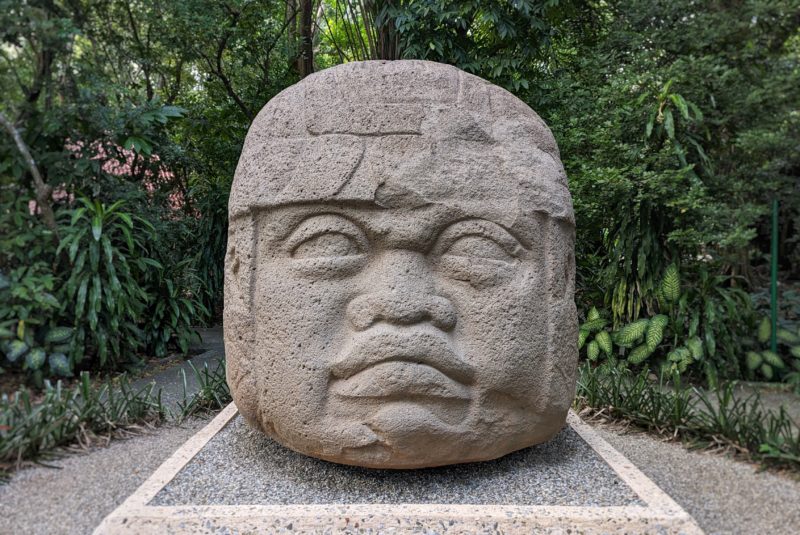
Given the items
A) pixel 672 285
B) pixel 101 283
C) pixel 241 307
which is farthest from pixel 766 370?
pixel 101 283

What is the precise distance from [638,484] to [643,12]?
12.8 ft

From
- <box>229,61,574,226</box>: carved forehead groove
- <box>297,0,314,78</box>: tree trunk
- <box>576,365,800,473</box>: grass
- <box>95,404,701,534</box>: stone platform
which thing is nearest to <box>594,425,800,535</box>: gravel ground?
<box>576,365,800,473</box>: grass

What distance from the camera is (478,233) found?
2322 millimetres

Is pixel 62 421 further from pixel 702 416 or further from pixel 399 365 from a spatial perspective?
pixel 702 416

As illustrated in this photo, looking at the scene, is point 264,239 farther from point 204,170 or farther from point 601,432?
point 204,170

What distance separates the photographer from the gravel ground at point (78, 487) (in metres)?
2.63

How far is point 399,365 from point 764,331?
328cm

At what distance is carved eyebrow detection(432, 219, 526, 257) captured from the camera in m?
2.32

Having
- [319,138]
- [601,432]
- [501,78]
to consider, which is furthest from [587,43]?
[319,138]

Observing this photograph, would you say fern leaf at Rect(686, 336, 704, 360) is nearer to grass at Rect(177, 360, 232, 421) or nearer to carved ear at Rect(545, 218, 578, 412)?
carved ear at Rect(545, 218, 578, 412)

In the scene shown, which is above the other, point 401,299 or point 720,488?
point 401,299

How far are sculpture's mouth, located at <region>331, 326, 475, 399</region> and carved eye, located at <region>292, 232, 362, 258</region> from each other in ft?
1.17

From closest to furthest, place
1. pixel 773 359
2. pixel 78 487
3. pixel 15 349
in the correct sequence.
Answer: pixel 78 487, pixel 773 359, pixel 15 349

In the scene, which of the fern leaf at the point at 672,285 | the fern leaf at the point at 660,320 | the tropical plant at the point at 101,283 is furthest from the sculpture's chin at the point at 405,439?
the tropical plant at the point at 101,283
